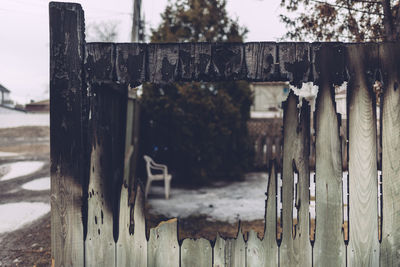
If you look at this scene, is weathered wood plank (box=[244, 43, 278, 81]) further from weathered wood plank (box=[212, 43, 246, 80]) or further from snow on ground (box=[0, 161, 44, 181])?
snow on ground (box=[0, 161, 44, 181])

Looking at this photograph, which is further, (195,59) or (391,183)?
(391,183)

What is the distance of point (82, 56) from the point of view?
1990 mm

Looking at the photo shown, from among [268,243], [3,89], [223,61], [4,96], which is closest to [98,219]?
[268,243]

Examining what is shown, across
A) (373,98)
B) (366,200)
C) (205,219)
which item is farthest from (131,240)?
(205,219)

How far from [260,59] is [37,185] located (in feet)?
22.6

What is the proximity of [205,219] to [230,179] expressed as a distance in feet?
11.6

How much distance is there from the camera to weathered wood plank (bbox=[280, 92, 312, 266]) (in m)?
2.13

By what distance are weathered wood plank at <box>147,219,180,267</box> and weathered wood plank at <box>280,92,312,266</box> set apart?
2.11ft

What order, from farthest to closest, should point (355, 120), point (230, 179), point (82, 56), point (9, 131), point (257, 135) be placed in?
point (9, 131) → point (257, 135) → point (230, 179) → point (355, 120) → point (82, 56)

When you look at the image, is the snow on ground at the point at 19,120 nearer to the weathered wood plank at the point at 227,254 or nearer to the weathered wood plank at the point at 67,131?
the weathered wood plank at the point at 67,131

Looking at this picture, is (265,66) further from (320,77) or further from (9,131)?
(9,131)

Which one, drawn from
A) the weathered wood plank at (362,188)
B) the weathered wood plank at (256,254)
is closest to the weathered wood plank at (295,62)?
the weathered wood plank at (362,188)

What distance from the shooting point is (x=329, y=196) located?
2.13 meters

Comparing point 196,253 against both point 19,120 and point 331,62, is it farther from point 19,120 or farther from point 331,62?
point 19,120
